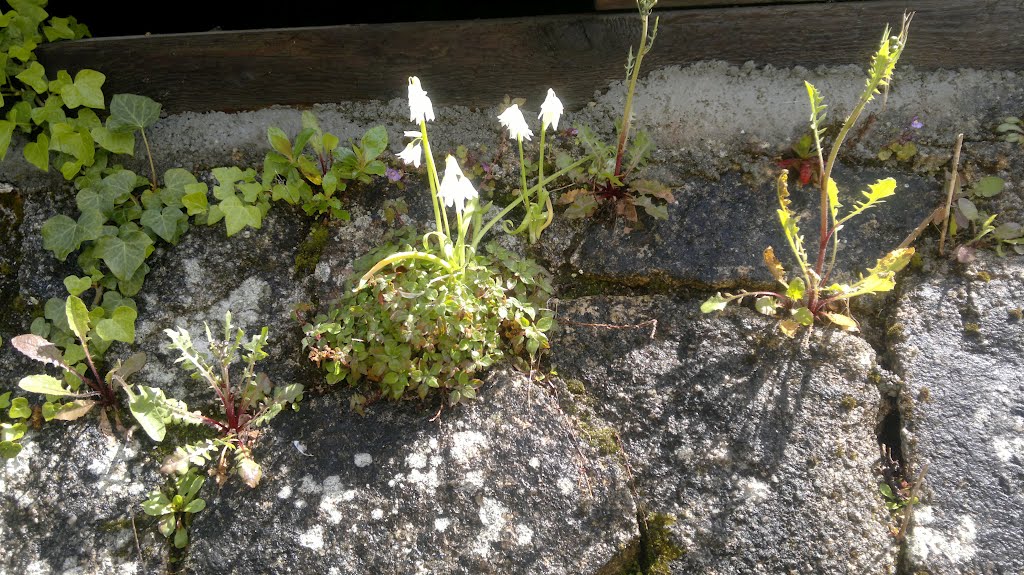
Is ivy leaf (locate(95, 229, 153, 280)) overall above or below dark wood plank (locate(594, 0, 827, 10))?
below

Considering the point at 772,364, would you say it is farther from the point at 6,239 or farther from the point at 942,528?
the point at 6,239

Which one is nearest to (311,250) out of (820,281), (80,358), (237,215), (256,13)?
(237,215)

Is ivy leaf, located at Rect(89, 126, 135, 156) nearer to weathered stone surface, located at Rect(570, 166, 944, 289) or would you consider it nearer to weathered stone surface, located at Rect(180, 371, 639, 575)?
weathered stone surface, located at Rect(180, 371, 639, 575)

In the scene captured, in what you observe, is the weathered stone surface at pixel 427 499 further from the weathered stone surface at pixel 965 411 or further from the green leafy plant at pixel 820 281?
the weathered stone surface at pixel 965 411

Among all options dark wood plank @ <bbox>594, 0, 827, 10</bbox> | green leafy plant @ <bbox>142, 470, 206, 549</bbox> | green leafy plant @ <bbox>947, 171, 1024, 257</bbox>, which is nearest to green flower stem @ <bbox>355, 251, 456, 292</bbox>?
green leafy plant @ <bbox>142, 470, 206, 549</bbox>

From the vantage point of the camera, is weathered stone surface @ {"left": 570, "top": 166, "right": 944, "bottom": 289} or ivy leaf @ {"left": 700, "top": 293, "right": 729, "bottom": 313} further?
weathered stone surface @ {"left": 570, "top": 166, "right": 944, "bottom": 289}

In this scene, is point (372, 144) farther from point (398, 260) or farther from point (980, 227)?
point (980, 227)

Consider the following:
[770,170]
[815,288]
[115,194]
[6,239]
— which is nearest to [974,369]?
[815,288]

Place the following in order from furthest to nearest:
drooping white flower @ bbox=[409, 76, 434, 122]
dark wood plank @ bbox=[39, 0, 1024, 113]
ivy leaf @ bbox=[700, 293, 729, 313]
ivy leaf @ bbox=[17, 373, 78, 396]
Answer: dark wood plank @ bbox=[39, 0, 1024, 113] → ivy leaf @ bbox=[700, 293, 729, 313] → ivy leaf @ bbox=[17, 373, 78, 396] → drooping white flower @ bbox=[409, 76, 434, 122]
